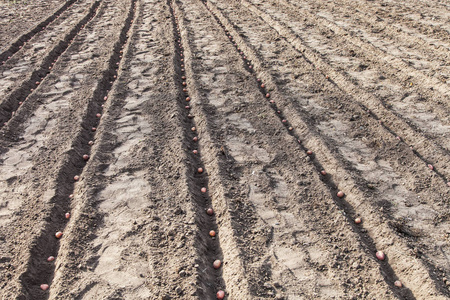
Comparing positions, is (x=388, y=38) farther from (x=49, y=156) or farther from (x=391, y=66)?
(x=49, y=156)

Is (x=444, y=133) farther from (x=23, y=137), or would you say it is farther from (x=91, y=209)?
(x=23, y=137)

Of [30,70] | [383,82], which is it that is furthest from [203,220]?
[30,70]

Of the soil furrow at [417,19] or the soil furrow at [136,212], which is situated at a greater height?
the soil furrow at [417,19]

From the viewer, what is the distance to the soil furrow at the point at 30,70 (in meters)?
6.06

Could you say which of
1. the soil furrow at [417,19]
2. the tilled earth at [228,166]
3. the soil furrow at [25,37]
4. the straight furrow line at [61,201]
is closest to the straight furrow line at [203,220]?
the tilled earth at [228,166]

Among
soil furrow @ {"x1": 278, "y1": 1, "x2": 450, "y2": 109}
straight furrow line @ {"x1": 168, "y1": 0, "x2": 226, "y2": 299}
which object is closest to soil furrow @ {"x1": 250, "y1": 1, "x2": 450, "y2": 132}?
soil furrow @ {"x1": 278, "y1": 1, "x2": 450, "y2": 109}

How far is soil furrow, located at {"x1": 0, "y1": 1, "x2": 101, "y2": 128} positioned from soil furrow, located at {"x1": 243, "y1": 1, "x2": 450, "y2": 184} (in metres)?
5.35

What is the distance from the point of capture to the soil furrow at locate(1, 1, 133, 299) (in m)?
3.39

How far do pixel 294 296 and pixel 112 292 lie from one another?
Answer: 154 cm

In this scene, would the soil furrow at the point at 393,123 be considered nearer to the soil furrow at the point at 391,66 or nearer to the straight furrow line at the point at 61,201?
the soil furrow at the point at 391,66

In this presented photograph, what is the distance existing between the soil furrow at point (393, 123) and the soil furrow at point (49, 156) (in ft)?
13.7

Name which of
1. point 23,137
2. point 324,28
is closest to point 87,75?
point 23,137

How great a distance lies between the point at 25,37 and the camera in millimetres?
9117

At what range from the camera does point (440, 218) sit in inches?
147
